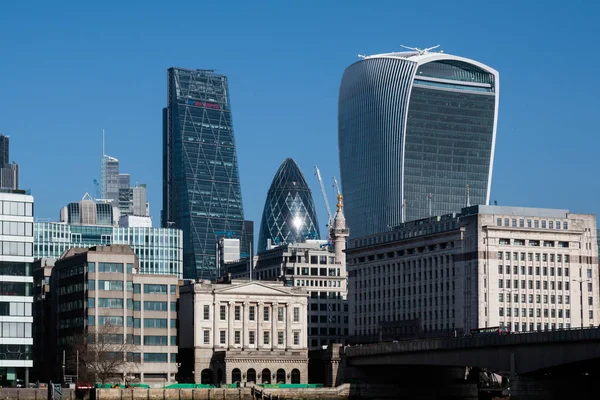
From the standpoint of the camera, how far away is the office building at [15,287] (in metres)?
191

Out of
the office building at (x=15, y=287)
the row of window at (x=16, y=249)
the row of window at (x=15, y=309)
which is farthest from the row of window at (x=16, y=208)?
the row of window at (x=15, y=309)

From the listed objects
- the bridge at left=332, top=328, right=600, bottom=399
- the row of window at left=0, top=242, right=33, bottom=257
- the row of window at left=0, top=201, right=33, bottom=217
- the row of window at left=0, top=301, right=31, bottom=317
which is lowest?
the bridge at left=332, top=328, right=600, bottom=399

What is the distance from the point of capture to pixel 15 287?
192 meters

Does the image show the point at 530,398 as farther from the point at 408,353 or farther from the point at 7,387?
the point at 7,387

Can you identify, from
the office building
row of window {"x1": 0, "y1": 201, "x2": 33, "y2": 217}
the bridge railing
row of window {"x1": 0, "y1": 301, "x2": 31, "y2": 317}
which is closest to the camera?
the bridge railing

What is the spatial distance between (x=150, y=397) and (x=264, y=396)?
18.9 m

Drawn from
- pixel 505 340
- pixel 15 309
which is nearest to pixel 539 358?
pixel 505 340

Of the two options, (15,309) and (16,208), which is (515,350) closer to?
(15,309)

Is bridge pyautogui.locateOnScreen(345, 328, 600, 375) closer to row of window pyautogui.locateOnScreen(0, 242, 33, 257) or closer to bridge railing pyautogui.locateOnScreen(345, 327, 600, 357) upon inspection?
bridge railing pyautogui.locateOnScreen(345, 327, 600, 357)

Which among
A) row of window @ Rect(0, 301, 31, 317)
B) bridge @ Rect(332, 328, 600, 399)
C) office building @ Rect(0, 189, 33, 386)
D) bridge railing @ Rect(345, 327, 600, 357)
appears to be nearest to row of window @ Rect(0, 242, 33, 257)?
office building @ Rect(0, 189, 33, 386)

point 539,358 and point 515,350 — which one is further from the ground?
point 515,350

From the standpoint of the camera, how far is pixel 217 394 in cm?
19762

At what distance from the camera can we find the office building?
19062 centimetres

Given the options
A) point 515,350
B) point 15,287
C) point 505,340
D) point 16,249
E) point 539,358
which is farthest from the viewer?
point 16,249
